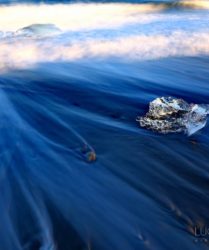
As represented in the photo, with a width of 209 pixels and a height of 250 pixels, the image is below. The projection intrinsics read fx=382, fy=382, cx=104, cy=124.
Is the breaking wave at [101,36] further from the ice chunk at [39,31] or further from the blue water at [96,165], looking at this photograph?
the blue water at [96,165]

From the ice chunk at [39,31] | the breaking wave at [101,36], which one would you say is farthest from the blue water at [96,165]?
the ice chunk at [39,31]

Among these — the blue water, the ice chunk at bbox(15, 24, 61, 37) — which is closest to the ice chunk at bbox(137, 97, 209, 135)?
the blue water

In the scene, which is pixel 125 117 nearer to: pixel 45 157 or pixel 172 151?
pixel 172 151

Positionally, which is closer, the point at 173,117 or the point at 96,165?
the point at 96,165

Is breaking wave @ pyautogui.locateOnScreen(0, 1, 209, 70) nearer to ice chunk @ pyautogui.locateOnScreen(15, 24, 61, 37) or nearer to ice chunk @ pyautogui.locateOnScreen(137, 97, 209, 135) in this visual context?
ice chunk @ pyautogui.locateOnScreen(15, 24, 61, 37)

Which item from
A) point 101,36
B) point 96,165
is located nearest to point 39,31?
point 101,36

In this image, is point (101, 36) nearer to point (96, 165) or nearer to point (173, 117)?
point (173, 117)

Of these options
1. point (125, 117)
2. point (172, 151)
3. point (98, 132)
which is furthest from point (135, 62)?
point (172, 151)
